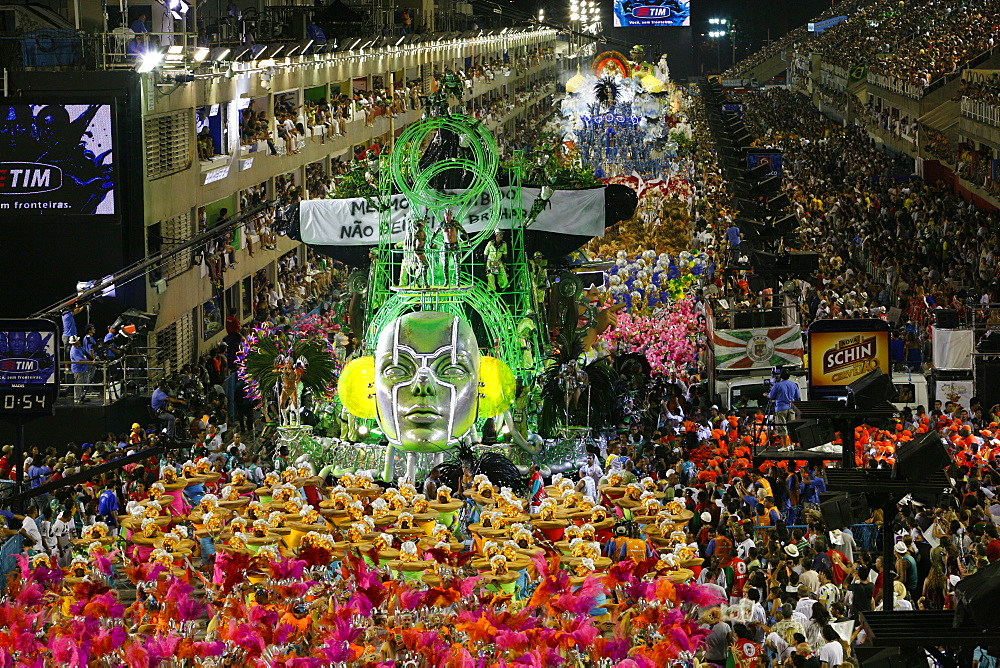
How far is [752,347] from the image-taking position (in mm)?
23797

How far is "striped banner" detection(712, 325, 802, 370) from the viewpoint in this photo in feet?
78.0

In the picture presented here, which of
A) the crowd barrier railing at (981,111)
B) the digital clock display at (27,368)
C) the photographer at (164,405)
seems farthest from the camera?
the crowd barrier railing at (981,111)

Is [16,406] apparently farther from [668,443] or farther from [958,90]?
[958,90]

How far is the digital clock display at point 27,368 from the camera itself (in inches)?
711

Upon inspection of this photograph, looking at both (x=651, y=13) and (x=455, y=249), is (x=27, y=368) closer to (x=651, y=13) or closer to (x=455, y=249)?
(x=455, y=249)

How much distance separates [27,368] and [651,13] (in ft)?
310

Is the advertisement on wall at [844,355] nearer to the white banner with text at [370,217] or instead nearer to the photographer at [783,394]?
the photographer at [783,394]

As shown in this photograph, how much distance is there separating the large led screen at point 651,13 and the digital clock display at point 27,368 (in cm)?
9373

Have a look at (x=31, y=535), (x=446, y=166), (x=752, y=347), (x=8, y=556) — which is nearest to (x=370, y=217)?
(x=446, y=166)

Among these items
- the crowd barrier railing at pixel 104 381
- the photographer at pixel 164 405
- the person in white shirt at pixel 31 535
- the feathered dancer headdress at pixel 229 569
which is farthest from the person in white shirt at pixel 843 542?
the crowd barrier railing at pixel 104 381

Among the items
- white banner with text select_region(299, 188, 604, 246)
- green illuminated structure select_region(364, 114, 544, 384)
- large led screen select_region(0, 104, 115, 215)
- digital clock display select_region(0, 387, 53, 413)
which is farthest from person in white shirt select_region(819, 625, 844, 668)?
large led screen select_region(0, 104, 115, 215)

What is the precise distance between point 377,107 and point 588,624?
124ft

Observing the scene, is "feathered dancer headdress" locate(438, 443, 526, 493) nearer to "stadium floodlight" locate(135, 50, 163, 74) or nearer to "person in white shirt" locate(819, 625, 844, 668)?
"person in white shirt" locate(819, 625, 844, 668)

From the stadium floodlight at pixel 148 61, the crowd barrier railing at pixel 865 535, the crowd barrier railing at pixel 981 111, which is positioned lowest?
the crowd barrier railing at pixel 865 535
